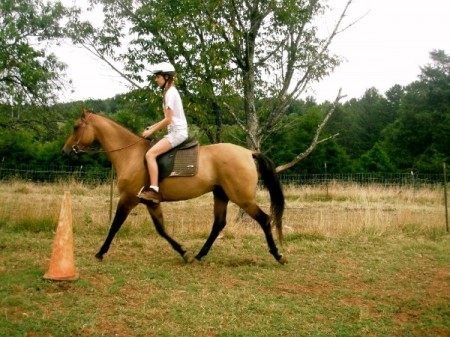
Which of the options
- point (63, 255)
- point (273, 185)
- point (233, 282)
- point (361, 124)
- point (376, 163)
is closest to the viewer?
point (63, 255)

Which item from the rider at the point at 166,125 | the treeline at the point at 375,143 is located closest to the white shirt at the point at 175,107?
the rider at the point at 166,125

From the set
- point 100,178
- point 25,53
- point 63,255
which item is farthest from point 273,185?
point 100,178

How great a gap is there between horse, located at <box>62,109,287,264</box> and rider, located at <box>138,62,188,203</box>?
24 cm

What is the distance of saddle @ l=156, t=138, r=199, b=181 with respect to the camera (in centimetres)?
638

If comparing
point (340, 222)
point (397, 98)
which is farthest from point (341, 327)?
point (397, 98)

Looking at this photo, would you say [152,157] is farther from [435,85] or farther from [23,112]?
[435,85]

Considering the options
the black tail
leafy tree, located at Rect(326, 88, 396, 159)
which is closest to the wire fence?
the black tail

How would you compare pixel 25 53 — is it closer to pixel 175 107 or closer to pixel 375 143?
pixel 175 107

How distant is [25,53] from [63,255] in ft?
41.8

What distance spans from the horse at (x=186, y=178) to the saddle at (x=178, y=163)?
91mm

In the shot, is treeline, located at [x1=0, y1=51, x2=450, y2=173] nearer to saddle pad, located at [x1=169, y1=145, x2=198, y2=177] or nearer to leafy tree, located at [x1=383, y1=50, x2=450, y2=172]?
leafy tree, located at [x1=383, y1=50, x2=450, y2=172]

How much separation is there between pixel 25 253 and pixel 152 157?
8.72ft

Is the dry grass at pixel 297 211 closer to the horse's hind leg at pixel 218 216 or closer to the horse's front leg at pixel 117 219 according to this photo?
the horse's hind leg at pixel 218 216

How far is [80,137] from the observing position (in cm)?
676
